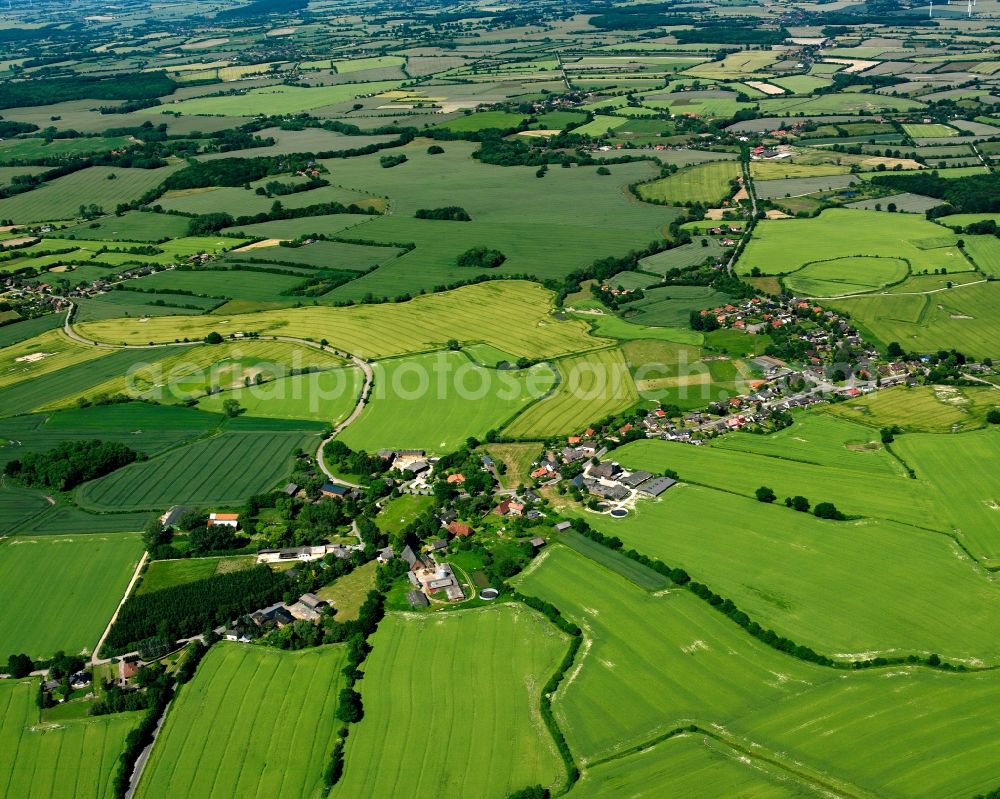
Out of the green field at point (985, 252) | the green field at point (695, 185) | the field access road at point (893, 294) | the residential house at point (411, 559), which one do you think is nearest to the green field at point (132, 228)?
the green field at point (695, 185)

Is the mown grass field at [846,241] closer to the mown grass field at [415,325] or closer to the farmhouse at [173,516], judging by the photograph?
the mown grass field at [415,325]

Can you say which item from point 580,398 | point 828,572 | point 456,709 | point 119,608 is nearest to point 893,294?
point 580,398

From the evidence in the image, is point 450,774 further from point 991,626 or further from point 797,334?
point 797,334

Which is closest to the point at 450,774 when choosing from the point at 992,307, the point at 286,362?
the point at 286,362

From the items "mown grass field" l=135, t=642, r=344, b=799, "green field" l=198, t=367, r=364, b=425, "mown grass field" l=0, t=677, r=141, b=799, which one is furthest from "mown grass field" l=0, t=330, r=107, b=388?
"mown grass field" l=135, t=642, r=344, b=799

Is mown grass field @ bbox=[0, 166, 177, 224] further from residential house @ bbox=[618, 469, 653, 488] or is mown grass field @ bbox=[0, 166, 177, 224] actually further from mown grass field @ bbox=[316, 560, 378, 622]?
residential house @ bbox=[618, 469, 653, 488]

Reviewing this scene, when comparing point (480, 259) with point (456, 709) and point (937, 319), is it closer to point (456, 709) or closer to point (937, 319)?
point (937, 319)
